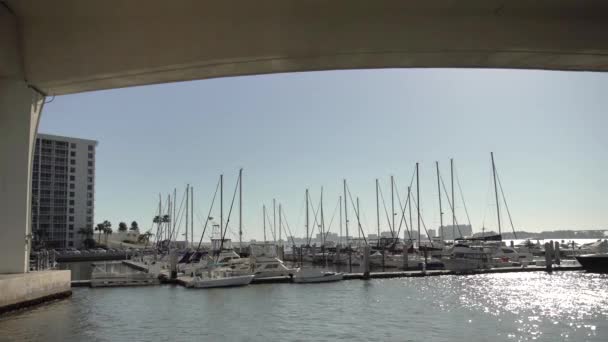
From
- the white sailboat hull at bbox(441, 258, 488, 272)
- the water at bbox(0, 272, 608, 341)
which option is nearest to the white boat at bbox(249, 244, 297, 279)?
the water at bbox(0, 272, 608, 341)

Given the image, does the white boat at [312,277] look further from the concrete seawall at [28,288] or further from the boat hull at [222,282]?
the concrete seawall at [28,288]

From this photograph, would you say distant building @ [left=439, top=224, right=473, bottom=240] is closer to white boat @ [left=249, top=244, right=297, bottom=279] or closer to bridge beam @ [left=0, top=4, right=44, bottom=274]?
white boat @ [left=249, top=244, right=297, bottom=279]

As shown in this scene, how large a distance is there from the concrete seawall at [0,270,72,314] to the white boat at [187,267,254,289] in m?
10.7

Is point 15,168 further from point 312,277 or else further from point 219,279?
point 312,277

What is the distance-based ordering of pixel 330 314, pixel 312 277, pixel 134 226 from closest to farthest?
pixel 330 314 < pixel 312 277 < pixel 134 226

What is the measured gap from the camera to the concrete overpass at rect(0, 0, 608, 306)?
11.4 m

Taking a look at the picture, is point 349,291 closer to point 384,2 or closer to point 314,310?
point 314,310

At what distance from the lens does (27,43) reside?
16234mm

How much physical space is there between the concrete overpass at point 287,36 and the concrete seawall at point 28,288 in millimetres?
7049

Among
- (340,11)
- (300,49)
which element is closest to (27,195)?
(300,49)

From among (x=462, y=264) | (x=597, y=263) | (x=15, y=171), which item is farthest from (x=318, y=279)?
(x=597, y=263)

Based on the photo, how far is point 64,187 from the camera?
407ft

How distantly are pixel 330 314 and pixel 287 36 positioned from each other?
12745mm

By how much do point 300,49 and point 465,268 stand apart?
34.9 metres
